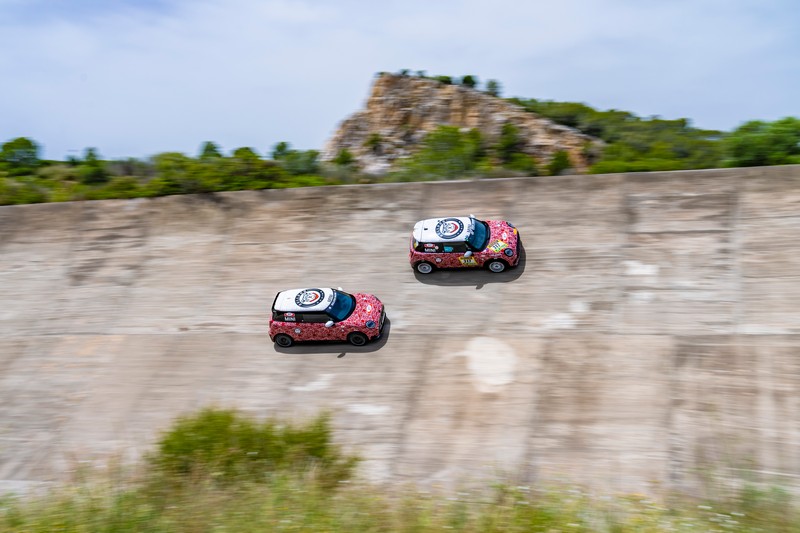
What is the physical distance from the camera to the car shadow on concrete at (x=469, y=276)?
21828 millimetres

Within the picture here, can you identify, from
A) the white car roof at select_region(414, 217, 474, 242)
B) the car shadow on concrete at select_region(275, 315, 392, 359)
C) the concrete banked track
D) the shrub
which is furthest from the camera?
the white car roof at select_region(414, 217, 474, 242)

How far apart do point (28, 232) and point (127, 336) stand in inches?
373

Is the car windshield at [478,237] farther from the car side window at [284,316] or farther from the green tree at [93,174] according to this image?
the green tree at [93,174]

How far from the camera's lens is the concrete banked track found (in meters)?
16.3

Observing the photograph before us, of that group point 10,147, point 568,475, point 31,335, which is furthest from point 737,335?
point 10,147

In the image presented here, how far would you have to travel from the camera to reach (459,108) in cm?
5253

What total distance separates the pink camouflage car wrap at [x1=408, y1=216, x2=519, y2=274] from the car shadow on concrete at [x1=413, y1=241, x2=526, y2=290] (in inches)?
9.4

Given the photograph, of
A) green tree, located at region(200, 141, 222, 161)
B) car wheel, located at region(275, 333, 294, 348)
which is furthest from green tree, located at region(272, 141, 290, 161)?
car wheel, located at region(275, 333, 294, 348)

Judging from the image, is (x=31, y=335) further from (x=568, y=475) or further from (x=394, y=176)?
(x=568, y=475)

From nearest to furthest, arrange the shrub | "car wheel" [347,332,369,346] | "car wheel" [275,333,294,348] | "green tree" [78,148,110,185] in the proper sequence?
the shrub, "car wheel" [347,332,369,346], "car wheel" [275,333,294,348], "green tree" [78,148,110,185]

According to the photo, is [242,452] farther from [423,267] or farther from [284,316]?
[423,267]

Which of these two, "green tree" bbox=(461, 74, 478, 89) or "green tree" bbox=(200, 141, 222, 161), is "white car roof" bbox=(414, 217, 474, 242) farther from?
"green tree" bbox=(461, 74, 478, 89)

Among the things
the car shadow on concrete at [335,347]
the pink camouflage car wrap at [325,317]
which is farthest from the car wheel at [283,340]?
the car shadow on concrete at [335,347]

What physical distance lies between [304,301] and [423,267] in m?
4.16
